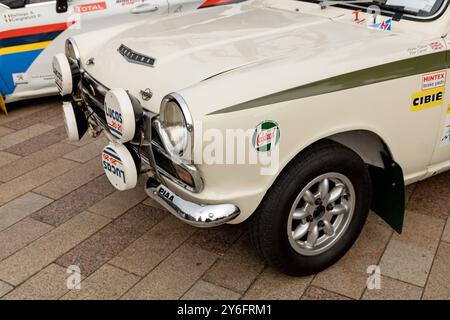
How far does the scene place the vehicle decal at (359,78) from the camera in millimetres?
2297

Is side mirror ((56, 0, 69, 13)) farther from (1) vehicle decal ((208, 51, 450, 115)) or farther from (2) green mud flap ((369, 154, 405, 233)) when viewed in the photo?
(2) green mud flap ((369, 154, 405, 233))

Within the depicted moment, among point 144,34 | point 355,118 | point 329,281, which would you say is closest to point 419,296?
point 329,281

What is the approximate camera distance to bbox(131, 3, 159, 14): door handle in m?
5.13

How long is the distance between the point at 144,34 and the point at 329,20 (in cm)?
112

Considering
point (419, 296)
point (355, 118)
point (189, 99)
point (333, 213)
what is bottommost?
point (419, 296)

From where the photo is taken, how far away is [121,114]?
96.5 inches

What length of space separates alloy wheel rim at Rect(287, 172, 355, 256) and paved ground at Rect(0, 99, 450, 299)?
0.21 meters

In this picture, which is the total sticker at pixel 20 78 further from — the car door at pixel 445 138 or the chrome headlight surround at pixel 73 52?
the car door at pixel 445 138

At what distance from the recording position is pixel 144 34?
312cm

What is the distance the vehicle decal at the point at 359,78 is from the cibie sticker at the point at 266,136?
94 mm

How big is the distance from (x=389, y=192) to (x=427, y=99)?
1.77 ft

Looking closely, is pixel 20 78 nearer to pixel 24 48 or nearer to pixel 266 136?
pixel 24 48

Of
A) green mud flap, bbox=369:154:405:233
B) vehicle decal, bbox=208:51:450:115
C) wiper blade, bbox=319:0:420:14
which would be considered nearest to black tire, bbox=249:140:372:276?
green mud flap, bbox=369:154:405:233
